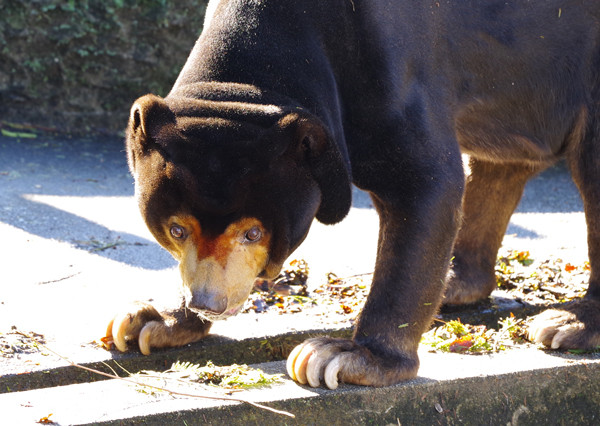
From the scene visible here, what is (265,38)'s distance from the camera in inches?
126

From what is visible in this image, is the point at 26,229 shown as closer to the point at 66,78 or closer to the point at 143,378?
the point at 143,378

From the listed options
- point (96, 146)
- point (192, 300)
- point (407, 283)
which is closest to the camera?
point (192, 300)

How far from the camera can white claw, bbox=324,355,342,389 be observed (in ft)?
9.71

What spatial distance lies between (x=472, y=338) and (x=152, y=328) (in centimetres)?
122

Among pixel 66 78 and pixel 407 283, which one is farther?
pixel 66 78

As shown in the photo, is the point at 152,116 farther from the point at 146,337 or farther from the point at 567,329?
the point at 567,329

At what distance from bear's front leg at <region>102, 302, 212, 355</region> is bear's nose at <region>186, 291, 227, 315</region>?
655 mm

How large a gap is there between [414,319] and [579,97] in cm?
148

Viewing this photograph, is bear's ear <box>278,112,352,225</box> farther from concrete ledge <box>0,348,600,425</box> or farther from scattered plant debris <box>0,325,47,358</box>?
scattered plant debris <box>0,325,47,358</box>

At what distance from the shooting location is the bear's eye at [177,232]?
2.92 meters

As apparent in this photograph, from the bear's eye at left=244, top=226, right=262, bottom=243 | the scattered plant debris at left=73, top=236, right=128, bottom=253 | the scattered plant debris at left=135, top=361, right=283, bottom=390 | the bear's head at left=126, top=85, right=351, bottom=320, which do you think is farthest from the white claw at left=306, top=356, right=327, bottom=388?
the scattered plant debris at left=73, top=236, right=128, bottom=253

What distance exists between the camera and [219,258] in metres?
2.88

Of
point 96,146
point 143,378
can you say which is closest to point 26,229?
point 143,378

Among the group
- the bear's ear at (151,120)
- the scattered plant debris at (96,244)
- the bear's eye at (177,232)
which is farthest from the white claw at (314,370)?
the scattered plant debris at (96,244)
